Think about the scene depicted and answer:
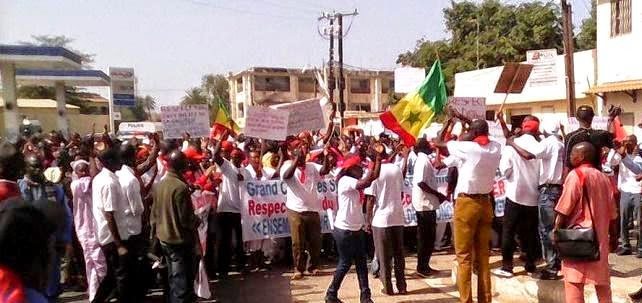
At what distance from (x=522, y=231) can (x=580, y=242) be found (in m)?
1.99

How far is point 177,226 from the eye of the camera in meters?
5.62

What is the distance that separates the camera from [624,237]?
8258mm

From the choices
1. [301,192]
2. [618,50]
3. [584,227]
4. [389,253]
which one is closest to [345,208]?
[389,253]

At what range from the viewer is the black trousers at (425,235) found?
25.1 ft

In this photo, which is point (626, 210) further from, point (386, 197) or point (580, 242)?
point (580, 242)

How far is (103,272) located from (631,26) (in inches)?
728

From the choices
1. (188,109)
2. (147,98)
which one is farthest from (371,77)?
(188,109)

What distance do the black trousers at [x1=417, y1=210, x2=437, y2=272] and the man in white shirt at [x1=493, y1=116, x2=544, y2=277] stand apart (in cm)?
107

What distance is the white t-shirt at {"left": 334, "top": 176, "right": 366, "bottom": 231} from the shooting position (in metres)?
6.31

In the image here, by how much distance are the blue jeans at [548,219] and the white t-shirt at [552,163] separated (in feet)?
0.26

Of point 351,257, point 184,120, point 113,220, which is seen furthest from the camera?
point 184,120

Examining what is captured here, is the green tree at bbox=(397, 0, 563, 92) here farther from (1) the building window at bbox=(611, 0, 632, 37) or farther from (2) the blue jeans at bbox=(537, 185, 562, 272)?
(2) the blue jeans at bbox=(537, 185, 562, 272)

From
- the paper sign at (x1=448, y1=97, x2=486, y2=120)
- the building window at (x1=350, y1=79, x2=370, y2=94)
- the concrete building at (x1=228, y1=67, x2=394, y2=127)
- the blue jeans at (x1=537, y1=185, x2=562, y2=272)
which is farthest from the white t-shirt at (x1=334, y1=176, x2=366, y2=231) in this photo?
the building window at (x1=350, y1=79, x2=370, y2=94)

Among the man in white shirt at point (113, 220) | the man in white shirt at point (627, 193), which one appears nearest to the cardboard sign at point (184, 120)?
the man in white shirt at point (113, 220)
